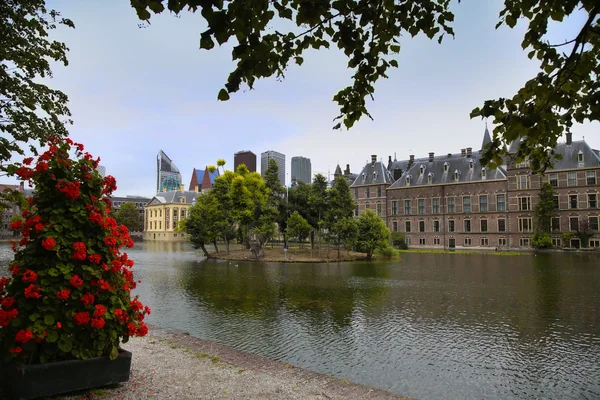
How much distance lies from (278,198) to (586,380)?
36.3 meters

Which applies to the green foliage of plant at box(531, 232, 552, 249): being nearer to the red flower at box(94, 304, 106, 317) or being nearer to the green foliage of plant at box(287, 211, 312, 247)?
the green foliage of plant at box(287, 211, 312, 247)

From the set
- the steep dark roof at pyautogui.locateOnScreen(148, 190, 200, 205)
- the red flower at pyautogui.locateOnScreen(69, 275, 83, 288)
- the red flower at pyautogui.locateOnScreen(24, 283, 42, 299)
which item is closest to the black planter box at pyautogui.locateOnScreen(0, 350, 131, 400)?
the red flower at pyautogui.locateOnScreen(24, 283, 42, 299)

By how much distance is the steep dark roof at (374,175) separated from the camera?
218 ft

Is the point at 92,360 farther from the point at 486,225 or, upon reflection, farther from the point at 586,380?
the point at 486,225

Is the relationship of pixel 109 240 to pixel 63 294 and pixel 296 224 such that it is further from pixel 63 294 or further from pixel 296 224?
pixel 296 224

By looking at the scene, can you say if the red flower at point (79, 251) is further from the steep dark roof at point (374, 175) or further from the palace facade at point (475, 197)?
the steep dark roof at point (374, 175)

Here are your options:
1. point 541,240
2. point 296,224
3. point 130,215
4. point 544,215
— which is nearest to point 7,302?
point 296,224

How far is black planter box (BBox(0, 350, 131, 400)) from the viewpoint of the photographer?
5.16 metres

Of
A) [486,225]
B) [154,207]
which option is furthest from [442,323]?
[154,207]

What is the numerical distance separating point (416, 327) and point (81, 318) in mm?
9987

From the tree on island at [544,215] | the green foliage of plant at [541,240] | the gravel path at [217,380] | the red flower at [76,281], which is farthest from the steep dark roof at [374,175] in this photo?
the red flower at [76,281]

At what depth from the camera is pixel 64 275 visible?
5473mm

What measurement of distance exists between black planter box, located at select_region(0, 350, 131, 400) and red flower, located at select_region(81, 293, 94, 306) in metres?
0.82

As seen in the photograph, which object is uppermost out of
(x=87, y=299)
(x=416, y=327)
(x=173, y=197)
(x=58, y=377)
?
(x=173, y=197)
